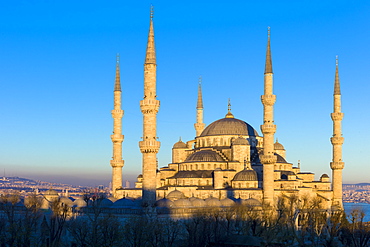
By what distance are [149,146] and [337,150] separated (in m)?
27.9

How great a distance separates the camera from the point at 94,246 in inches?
1382

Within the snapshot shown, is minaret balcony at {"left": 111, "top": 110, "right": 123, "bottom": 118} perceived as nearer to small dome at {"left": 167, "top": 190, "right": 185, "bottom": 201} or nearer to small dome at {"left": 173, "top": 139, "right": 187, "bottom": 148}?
small dome at {"left": 167, "top": 190, "right": 185, "bottom": 201}

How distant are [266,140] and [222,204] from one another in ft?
25.5

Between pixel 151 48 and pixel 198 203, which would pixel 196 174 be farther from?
pixel 151 48

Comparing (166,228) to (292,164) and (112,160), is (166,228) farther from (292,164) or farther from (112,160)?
(292,164)

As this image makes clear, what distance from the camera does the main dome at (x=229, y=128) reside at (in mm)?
65019

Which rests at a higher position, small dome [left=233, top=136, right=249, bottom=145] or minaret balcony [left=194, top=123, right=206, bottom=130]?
minaret balcony [left=194, top=123, right=206, bottom=130]

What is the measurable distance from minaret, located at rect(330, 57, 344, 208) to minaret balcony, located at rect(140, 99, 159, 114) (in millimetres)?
26803

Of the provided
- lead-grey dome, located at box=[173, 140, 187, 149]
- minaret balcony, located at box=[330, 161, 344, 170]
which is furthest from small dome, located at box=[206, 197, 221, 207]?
lead-grey dome, located at box=[173, 140, 187, 149]

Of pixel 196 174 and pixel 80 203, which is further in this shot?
pixel 196 174

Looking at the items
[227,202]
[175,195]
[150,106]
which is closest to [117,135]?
[175,195]

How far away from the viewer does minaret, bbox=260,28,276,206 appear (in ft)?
175

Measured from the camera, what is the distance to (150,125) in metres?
43.1

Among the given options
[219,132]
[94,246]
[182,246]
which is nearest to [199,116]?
[219,132]
